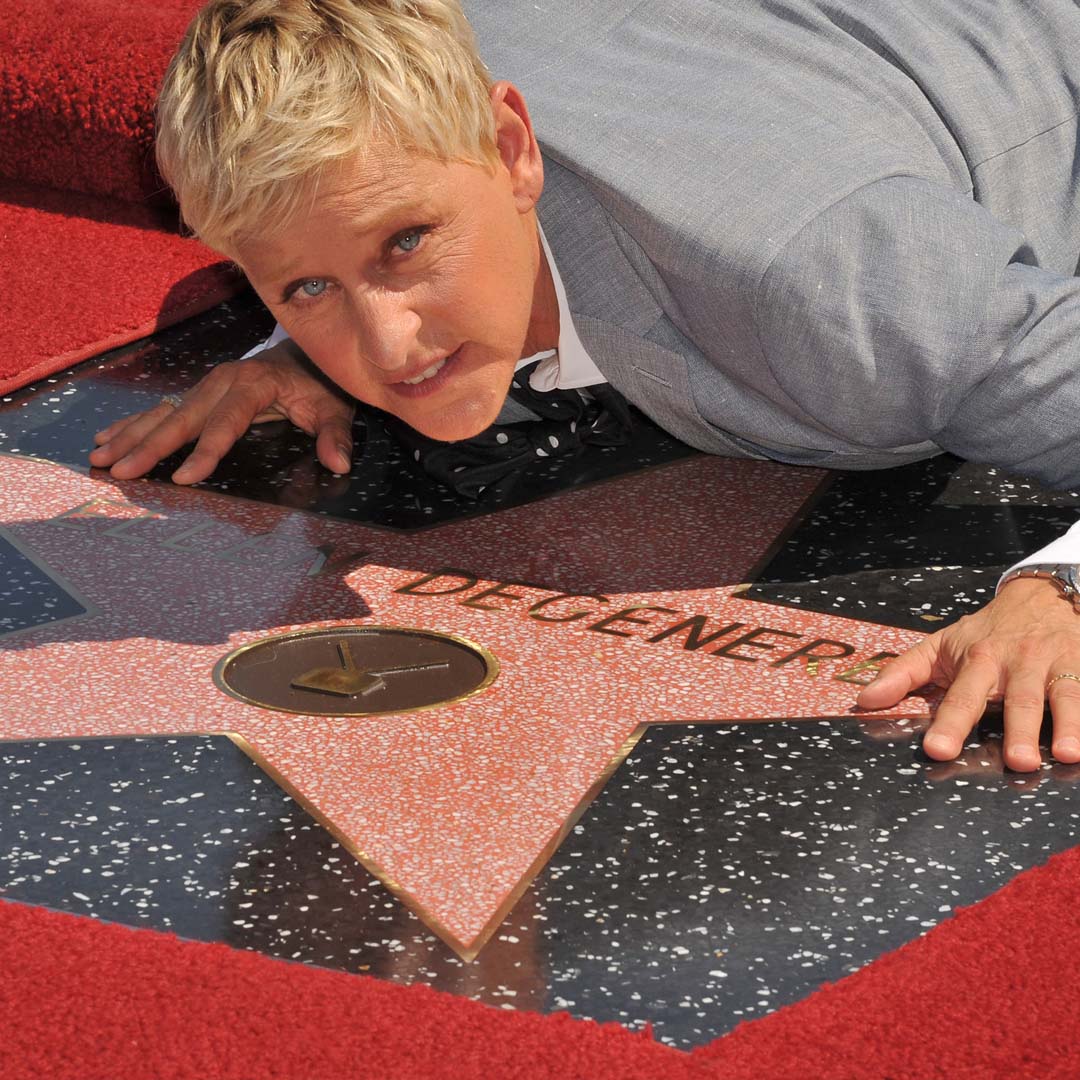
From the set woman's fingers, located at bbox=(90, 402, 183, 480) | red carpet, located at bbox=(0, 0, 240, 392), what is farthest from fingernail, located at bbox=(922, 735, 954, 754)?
red carpet, located at bbox=(0, 0, 240, 392)

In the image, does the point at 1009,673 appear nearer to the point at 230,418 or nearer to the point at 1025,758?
the point at 1025,758

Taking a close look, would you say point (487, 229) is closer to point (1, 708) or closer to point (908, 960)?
point (1, 708)

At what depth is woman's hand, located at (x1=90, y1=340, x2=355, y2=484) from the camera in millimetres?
1652

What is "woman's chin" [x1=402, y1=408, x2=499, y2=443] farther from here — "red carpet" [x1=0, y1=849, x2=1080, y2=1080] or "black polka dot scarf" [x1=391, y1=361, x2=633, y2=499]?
"red carpet" [x1=0, y1=849, x2=1080, y2=1080]

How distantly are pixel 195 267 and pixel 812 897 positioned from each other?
1427 millimetres

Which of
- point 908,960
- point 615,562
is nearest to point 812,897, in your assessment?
point 908,960

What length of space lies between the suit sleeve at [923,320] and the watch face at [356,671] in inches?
13.4

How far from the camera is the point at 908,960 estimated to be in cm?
91

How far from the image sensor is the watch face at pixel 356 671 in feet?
4.03

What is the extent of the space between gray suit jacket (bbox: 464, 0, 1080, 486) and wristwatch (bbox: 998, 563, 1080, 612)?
0.15 m

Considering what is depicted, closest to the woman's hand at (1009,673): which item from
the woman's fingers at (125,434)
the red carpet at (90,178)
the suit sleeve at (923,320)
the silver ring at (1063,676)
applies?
Result: the silver ring at (1063,676)

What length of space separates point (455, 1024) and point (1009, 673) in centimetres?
49

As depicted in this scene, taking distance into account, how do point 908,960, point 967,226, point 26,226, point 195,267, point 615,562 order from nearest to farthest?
point 908,960, point 967,226, point 615,562, point 195,267, point 26,226

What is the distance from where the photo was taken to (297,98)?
4.05ft
